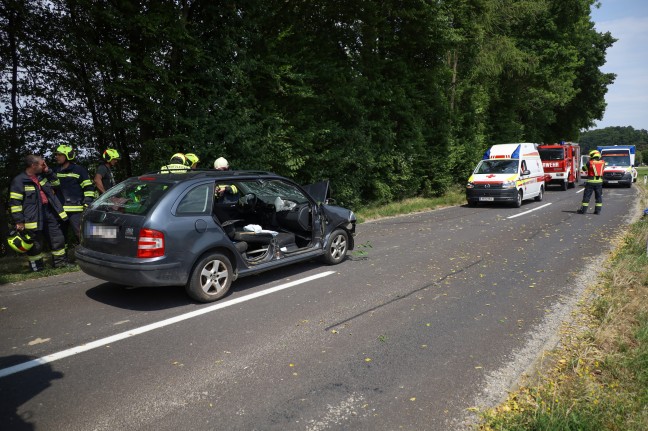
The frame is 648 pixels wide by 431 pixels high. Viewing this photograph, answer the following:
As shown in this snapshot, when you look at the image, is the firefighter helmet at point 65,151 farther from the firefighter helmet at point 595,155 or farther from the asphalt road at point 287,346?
the firefighter helmet at point 595,155

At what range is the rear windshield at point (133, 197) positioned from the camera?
539 cm

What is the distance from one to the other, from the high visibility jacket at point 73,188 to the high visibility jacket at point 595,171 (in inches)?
563

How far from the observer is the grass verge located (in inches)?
120

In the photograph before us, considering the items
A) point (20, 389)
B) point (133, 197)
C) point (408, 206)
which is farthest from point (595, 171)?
point (20, 389)

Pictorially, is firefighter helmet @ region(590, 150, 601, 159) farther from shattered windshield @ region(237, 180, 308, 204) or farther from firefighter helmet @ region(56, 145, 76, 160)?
firefighter helmet @ region(56, 145, 76, 160)

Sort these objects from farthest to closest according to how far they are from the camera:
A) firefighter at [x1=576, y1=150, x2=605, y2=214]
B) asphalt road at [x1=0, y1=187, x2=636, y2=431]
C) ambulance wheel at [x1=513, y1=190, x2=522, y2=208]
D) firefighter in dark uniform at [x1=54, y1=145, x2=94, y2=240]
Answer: ambulance wheel at [x1=513, y1=190, x2=522, y2=208] → firefighter at [x1=576, y1=150, x2=605, y2=214] → firefighter in dark uniform at [x1=54, y1=145, x2=94, y2=240] → asphalt road at [x1=0, y1=187, x2=636, y2=431]

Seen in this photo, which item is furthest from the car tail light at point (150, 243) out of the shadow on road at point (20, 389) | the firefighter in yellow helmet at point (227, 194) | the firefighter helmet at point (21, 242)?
the firefighter helmet at point (21, 242)

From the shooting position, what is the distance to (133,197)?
5578mm

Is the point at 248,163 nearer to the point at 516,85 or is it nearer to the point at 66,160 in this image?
the point at 66,160

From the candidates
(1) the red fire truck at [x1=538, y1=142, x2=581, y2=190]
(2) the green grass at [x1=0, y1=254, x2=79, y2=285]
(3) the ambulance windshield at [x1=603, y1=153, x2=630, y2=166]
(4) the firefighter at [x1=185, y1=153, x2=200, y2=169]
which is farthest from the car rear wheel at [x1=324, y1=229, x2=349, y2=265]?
(3) the ambulance windshield at [x1=603, y1=153, x2=630, y2=166]

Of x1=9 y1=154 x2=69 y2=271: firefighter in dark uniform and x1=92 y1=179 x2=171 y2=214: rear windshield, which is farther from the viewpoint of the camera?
x1=9 y1=154 x2=69 y2=271: firefighter in dark uniform

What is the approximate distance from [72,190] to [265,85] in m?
5.90

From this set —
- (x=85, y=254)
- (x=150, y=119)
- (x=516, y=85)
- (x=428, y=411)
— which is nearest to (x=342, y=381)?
(x=428, y=411)

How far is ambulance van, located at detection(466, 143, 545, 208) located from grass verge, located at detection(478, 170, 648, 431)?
1133cm
